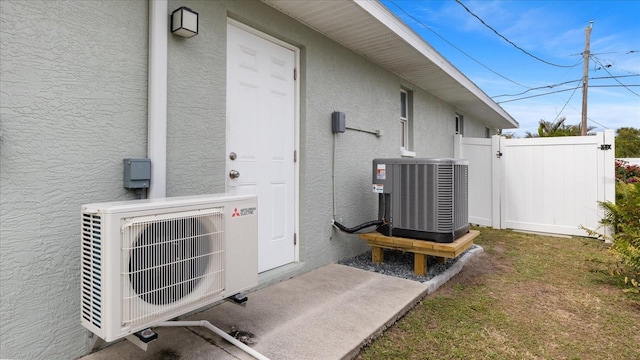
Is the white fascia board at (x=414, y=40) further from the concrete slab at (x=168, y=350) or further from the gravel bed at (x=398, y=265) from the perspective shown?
the concrete slab at (x=168, y=350)

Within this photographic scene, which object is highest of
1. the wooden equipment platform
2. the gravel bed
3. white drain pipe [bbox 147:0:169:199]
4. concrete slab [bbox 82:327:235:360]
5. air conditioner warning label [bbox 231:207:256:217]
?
white drain pipe [bbox 147:0:169:199]

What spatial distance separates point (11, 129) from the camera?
163cm

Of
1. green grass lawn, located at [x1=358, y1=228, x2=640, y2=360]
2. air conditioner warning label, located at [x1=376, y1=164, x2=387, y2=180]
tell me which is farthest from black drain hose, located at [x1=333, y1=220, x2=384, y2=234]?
green grass lawn, located at [x1=358, y1=228, x2=640, y2=360]

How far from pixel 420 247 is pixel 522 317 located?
1.04 m

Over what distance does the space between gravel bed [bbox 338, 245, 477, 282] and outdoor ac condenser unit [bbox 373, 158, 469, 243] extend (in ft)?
1.29

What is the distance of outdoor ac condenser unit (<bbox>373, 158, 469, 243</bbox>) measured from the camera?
3.41 metres

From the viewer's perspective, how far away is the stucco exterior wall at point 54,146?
163 centimetres

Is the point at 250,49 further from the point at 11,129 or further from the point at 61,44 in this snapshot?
the point at 11,129

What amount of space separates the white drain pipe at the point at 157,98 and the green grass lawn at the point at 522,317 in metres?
1.79

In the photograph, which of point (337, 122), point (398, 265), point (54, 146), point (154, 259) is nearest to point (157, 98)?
point (54, 146)

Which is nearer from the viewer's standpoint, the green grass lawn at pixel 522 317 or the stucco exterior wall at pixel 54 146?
the stucco exterior wall at pixel 54 146

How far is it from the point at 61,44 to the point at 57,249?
3.69 ft

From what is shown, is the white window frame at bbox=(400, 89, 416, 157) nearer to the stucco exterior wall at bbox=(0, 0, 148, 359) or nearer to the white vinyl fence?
the white vinyl fence

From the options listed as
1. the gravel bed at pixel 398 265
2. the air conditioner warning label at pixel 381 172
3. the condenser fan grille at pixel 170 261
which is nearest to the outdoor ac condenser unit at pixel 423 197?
the air conditioner warning label at pixel 381 172
